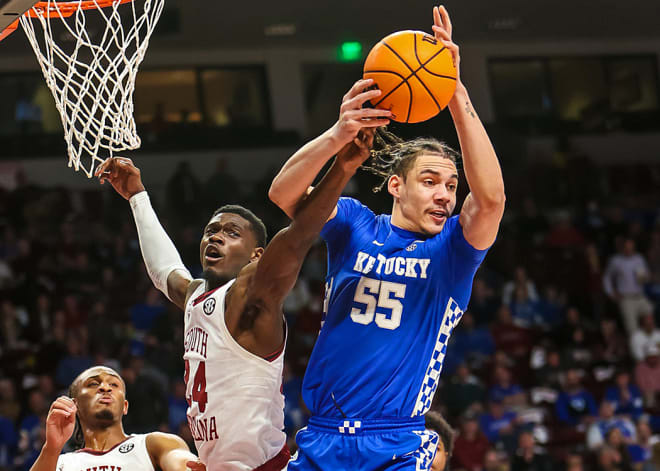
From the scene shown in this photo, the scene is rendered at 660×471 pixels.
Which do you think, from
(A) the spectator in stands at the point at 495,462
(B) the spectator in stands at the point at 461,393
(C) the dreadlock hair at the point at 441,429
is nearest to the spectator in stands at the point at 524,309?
(B) the spectator in stands at the point at 461,393

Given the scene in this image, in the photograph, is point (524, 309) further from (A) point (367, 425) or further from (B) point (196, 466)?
(A) point (367, 425)

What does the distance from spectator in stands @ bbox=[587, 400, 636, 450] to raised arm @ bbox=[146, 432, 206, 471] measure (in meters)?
7.54

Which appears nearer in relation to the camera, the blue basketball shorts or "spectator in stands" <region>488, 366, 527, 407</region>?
the blue basketball shorts

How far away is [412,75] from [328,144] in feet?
1.28

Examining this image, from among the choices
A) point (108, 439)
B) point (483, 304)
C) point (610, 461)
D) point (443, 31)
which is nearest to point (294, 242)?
point (443, 31)

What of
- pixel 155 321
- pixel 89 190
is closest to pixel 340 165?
pixel 155 321

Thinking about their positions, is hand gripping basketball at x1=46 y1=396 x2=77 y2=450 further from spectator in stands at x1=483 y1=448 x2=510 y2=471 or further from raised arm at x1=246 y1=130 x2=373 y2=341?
spectator in stands at x1=483 y1=448 x2=510 y2=471

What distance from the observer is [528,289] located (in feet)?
45.1

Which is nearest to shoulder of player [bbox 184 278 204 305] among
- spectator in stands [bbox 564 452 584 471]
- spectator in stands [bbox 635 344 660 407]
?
spectator in stands [bbox 564 452 584 471]

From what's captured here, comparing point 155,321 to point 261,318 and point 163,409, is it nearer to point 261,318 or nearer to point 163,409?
point 163,409

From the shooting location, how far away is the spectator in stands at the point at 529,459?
1041 cm

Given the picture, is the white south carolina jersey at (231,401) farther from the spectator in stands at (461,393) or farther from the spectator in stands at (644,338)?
the spectator in stands at (644,338)

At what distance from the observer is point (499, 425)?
36.9 ft

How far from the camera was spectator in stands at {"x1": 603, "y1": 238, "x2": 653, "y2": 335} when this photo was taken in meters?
13.9
